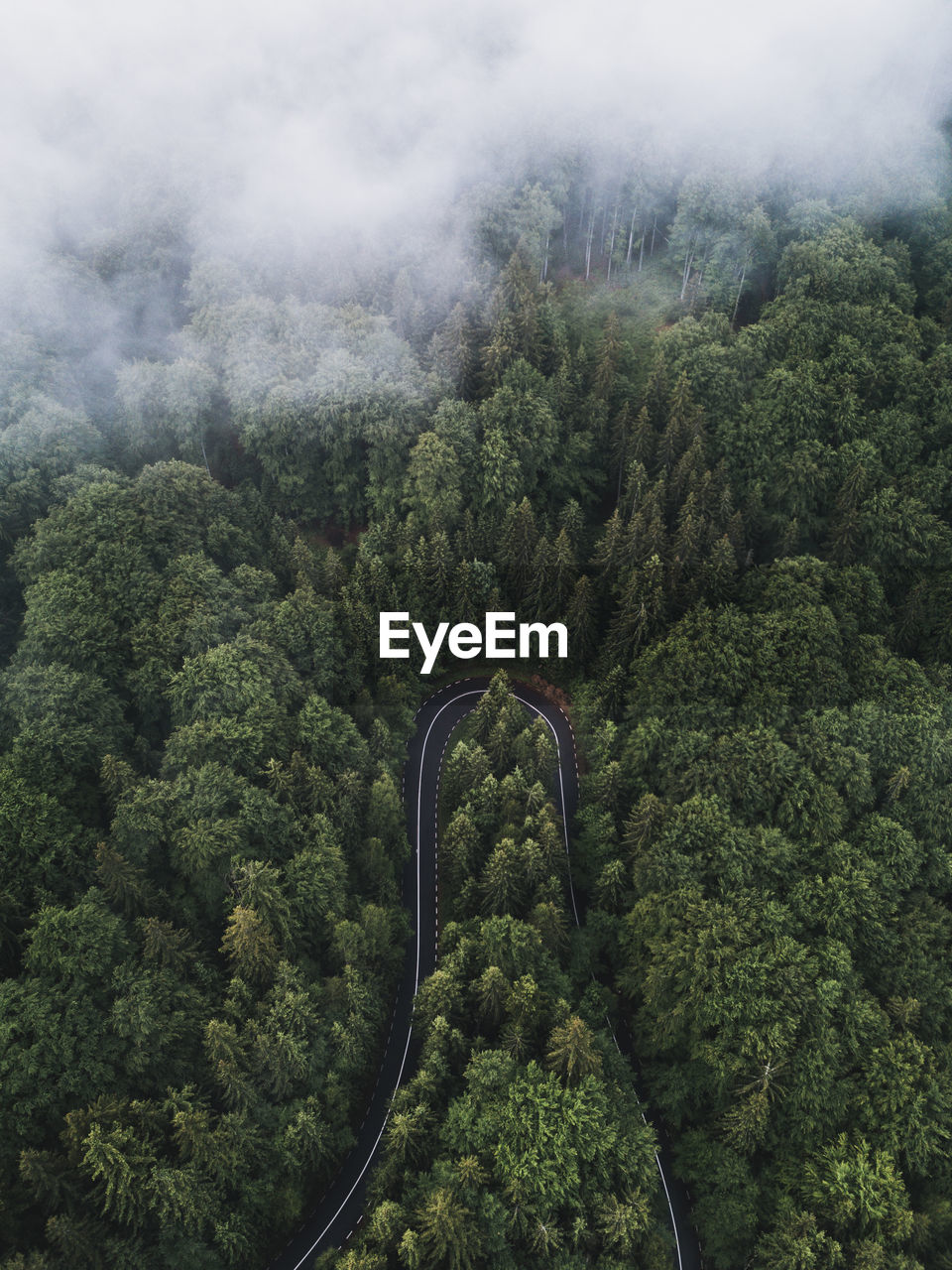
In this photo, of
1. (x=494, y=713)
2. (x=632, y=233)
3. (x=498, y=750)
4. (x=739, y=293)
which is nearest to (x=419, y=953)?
(x=498, y=750)

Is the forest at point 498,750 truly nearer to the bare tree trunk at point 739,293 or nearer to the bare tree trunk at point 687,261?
the bare tree trunk at point 739,293

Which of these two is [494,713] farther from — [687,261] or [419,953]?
[687,261]

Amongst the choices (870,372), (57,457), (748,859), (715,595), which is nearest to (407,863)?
(748,859)

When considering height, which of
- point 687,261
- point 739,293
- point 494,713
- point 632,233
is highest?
point 632,233

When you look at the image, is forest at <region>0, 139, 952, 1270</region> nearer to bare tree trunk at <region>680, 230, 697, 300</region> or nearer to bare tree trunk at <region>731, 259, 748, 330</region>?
bare tree trunk at <region>731, 259, 748, 330</region>

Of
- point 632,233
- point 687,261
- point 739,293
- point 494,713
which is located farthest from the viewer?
point 632,233

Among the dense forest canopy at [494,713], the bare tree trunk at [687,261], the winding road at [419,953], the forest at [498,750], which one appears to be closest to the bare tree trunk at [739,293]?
the dense forest canopy at [494,713]

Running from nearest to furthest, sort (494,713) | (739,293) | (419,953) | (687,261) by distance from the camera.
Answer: (419,953), (494,713), (739,293), (687,261)
